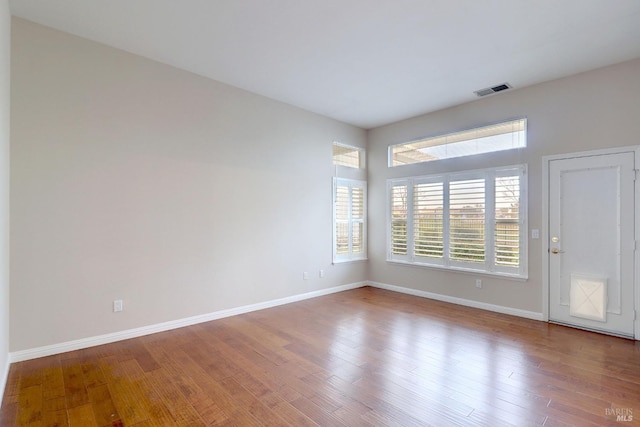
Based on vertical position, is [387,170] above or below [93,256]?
above

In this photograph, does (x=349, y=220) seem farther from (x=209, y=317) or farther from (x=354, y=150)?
(x=209, y=317)

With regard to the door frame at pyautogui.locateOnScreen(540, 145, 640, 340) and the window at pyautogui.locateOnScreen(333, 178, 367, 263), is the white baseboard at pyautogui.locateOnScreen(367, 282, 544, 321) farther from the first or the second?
the window at pyautogui.locateOnScreen(333, 178, 367, 263)

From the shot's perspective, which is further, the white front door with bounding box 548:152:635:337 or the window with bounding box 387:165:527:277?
the window with bounding box 387:165:527:277

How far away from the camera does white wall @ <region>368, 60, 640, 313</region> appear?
364 cm

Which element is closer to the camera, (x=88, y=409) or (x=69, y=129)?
(x=88, y=409)

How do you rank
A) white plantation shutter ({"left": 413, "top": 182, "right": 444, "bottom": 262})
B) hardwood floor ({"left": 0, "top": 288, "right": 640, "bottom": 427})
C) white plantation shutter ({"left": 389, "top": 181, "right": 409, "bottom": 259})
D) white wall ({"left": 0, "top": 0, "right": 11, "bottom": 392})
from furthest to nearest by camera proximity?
white plantation shutter ({"left": 389, "top": 181, "right": 409, "bottom": 259}) → white plantation shutter ({"left": 413, "top": 182, "right": 444, "bottom": 262}) → white wall ({"left": 0, "top": 0, "right": 11, "bottom": 392}) → hardwood floor ({"left": 0, "top": 288, "right": 640, "bottom": 427})

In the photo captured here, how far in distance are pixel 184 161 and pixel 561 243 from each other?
16.2ft

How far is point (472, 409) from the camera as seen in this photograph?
2.20m

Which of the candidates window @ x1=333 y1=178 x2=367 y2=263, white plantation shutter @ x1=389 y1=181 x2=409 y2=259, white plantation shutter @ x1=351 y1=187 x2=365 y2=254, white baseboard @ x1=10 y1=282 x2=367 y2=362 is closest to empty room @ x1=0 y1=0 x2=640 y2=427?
white baseboard @ x1=10 y1=282 x2=367 y2=362

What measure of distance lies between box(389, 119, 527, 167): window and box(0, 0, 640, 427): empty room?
0.04 meters

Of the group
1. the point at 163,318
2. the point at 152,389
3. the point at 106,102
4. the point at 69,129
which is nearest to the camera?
the point at 152,389

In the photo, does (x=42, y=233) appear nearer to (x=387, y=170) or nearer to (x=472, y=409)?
(x=472, y=409)

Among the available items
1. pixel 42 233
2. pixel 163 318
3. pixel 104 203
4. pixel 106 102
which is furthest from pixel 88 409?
pixel 106 102

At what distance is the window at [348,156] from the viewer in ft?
19.1
